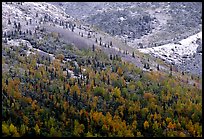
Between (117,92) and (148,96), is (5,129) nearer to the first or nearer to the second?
(117,92)

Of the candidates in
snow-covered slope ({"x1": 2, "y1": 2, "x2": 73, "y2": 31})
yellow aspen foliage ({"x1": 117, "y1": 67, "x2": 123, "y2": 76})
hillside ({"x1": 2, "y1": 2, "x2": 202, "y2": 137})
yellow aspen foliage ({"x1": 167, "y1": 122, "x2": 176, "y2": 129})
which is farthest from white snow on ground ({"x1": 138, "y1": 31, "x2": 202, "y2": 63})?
yellow aspen foliage ({"x1": 167, "y1": 122, "x2": 176, "y2": 129})

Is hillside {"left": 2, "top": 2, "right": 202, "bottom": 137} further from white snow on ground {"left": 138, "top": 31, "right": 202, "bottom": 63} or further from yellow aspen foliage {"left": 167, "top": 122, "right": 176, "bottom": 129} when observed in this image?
white snow on ground {"left": 138, "top": 31, "right": 202, "bottom": 63}

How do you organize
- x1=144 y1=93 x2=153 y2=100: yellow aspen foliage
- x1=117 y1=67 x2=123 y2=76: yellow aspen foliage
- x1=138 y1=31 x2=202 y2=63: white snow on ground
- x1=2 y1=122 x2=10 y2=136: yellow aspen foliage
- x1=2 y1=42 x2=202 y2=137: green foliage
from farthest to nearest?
x1=138 y1=31 x2=202 y2=63: white snow on ground → x1=117 y1=67 x2=123 y2=76: yellow aspen foliage → x1=144 y1=93 x2=153 y2=100: yellow aspen foliage → x1=2 y1=42 x2=202 y2=137: green foliage → x1=2 y1=122 x2=10 y2=136: yellow aspen foliage

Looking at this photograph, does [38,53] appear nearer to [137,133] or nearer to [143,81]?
[143,81]

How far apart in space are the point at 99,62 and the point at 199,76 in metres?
26.2

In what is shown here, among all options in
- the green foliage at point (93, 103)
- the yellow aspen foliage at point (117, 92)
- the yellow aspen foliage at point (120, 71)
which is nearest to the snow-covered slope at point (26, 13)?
the green foliage at point (93, 103)

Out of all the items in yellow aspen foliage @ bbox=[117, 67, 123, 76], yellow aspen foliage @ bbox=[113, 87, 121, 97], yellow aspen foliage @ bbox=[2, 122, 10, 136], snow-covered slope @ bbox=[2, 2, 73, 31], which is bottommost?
yellow aspen foliage @ bbox=[2, 122, 10, 136]

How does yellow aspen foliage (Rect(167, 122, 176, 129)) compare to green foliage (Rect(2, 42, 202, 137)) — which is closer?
green foliage (Rect(2, 42, 202, 137))

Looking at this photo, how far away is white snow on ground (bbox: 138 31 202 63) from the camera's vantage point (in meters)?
116

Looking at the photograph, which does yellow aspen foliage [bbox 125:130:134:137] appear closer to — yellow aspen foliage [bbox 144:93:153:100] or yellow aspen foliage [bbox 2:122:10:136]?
yellow aspen foliage [bbox 144:93:153:100]

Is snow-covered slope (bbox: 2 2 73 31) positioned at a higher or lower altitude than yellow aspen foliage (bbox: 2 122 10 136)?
higher

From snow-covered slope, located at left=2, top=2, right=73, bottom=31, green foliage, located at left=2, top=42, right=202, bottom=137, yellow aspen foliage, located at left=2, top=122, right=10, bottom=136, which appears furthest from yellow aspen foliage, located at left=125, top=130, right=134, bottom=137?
snow-covered slope, located at left=2, top=2, right=73, bottom=31

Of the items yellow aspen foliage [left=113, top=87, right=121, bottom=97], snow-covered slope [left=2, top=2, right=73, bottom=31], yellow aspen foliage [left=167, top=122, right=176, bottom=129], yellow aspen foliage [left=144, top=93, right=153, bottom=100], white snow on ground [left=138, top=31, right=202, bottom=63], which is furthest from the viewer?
white snow on ground [left=138, top=31, right=202, bottom=63]

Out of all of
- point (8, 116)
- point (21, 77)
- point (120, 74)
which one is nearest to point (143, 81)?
point (120, 74)
